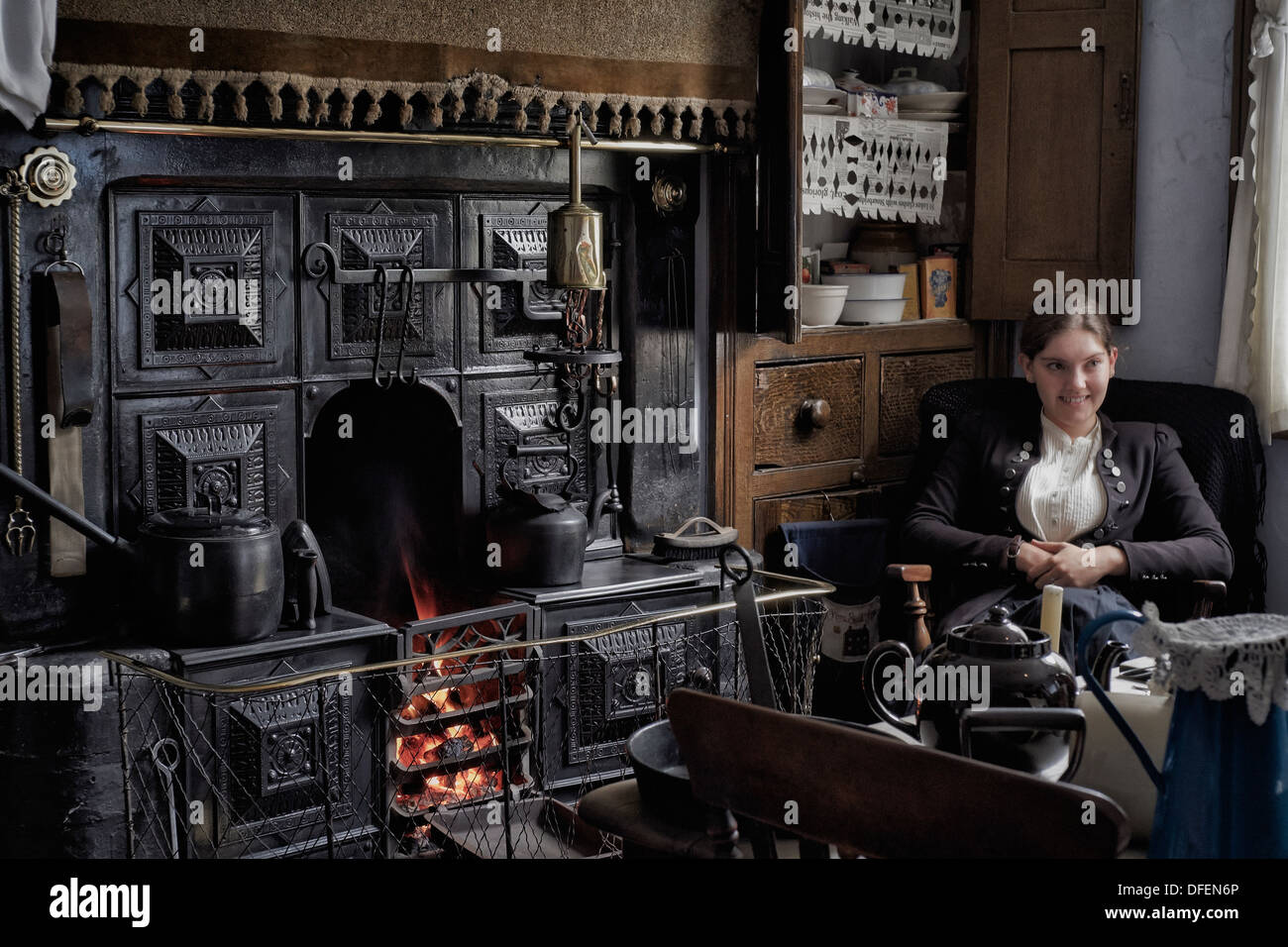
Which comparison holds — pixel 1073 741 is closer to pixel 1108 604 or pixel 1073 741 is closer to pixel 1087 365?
pixel 1108 604

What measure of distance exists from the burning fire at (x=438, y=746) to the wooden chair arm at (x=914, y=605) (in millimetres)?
1102

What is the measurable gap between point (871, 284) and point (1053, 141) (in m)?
0.71

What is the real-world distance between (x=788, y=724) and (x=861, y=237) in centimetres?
349

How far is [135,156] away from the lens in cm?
337

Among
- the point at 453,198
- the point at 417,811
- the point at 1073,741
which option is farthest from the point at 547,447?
the point at 1073,741

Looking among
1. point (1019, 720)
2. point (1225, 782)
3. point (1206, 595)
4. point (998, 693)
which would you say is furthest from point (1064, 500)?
point (1225, 782)

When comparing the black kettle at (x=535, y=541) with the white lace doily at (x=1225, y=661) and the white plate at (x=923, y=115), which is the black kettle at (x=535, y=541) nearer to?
the white plate at (x=923, y=115)

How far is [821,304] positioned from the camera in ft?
15.0

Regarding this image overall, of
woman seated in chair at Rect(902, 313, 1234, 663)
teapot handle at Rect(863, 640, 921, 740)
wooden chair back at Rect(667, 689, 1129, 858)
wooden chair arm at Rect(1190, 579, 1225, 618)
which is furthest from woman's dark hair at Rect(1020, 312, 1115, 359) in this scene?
wooden chair back at Rect(667, 689, 1129, 858)

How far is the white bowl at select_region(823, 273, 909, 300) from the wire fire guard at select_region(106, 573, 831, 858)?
1.04 metres

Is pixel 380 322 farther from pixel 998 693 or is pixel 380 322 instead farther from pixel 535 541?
pixel 998 693

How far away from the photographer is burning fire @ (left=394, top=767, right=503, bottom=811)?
369 cm

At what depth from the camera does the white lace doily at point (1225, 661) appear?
152 cm

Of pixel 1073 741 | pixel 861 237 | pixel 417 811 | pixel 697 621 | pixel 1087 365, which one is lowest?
pixel 417 811
